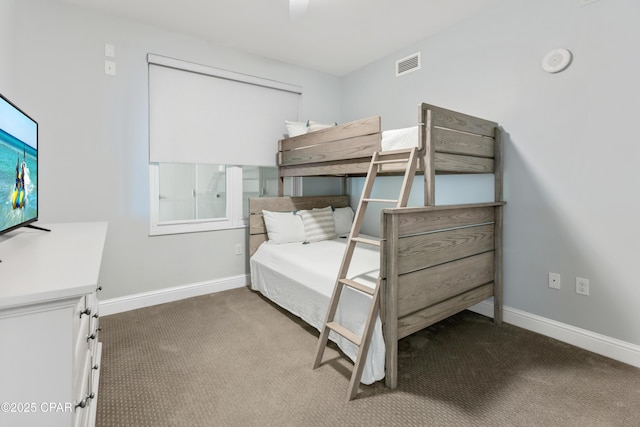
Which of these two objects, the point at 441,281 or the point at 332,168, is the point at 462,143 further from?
the point at 332,168

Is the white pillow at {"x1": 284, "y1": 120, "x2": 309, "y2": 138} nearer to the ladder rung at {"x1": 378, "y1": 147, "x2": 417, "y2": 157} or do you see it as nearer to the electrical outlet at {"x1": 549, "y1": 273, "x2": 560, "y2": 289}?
the ladder rung at {"x1": 378, "y1": 147, "x2": 417, "y2": 157}

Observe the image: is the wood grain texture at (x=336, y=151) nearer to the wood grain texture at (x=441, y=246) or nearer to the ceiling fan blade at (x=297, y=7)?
the wood grain texture at (x=441, y=246)

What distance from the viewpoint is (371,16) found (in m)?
2.67

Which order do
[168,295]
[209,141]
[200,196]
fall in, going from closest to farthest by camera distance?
[168,295]
[209,141]
[200,196]

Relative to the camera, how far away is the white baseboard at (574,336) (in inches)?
77.8

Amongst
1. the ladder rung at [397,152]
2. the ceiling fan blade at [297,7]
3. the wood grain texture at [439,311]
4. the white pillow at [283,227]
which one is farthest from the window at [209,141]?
the wood grain texture at [439,311]

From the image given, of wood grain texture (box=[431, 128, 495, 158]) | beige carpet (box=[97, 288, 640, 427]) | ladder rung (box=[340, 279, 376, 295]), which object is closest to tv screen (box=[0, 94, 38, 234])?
beige carpet (box=[97, 288, 640, 427])

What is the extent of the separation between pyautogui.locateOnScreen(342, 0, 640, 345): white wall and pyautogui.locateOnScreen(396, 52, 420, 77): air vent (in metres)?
0.32

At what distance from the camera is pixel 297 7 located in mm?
1851

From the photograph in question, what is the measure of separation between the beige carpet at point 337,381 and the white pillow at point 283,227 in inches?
36.3

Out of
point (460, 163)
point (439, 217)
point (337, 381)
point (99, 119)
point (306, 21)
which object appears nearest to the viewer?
point (337, 381)

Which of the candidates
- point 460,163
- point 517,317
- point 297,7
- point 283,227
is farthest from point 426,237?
point 283,227

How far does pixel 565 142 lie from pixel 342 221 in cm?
214

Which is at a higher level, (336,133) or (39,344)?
(336,133)
